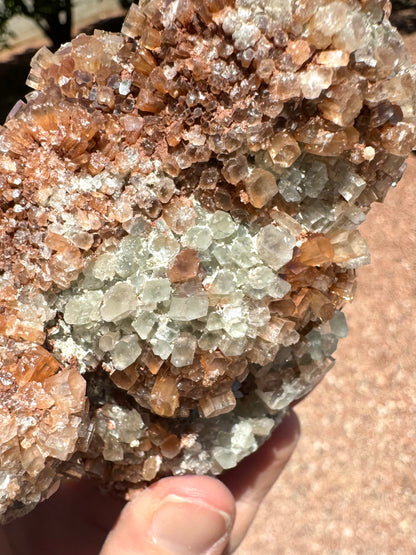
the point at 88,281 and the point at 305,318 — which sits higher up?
the point at 88,281

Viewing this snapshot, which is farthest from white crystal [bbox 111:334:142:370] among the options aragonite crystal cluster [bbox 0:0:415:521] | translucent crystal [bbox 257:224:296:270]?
translucent crystal [bbox 257:224:296:270]

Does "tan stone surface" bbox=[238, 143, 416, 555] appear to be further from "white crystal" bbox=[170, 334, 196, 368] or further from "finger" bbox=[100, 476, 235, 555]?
"white crystal" bbox=[170, 334, 196, 368]

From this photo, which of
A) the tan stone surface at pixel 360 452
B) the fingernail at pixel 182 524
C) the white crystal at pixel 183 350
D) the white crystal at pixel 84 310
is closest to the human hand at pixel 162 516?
the fingernail at pixel 182 524

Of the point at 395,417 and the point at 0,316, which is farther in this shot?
the point at 395,417

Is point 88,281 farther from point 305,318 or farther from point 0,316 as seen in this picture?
point 305,318

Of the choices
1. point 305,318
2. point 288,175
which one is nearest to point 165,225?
point 288,175

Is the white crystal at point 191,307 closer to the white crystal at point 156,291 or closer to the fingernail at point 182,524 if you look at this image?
the white crystal at point 156,291

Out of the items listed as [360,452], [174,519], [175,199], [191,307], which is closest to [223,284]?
[191,307]
